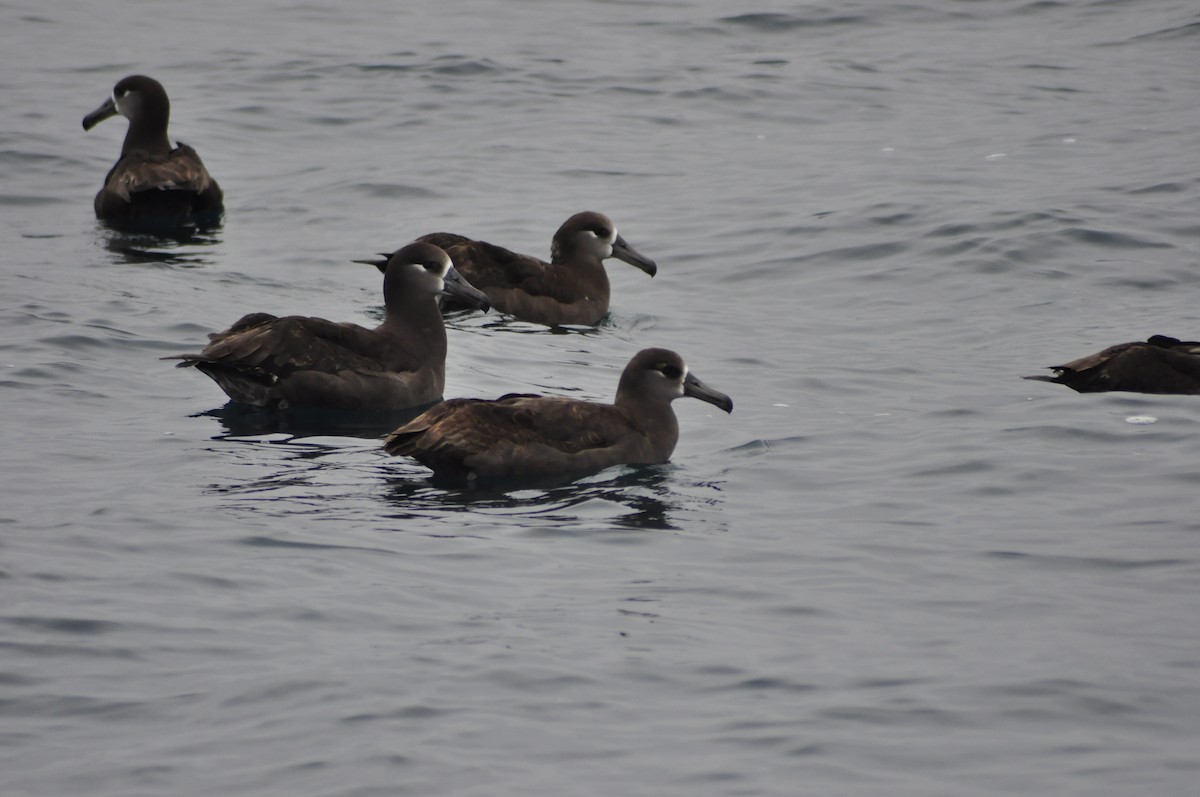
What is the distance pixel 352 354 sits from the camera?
43.2 feet

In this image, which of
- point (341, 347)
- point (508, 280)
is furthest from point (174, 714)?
point (508, 280)

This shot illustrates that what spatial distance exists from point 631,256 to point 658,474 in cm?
580

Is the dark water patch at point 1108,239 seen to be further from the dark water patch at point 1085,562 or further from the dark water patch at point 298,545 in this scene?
the dark water patch at point 298,545

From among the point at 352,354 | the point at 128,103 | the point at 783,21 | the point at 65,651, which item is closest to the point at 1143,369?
the point at 352,354

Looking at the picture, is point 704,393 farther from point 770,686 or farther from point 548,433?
point 770,686

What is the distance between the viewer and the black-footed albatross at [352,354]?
41.9ft

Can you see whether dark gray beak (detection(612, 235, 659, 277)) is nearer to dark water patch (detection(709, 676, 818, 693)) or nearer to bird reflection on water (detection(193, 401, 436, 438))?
bird reflection on water (detection(193, 401, 436, 438))

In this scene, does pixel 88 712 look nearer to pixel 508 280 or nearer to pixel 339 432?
pixel 339 432

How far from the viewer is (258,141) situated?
2378 centimetres

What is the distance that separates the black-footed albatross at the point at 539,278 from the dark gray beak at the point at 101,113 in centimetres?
612

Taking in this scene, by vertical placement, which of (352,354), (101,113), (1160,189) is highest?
(101,113)

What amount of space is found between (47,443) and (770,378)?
5552 millimetres

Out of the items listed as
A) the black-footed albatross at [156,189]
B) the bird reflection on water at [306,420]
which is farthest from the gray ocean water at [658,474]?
the black-footed albatross at [156,189]

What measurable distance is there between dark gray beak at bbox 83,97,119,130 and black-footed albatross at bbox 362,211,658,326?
20.1ft
